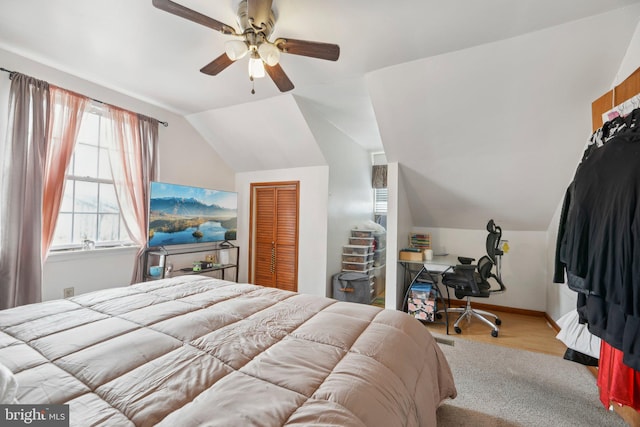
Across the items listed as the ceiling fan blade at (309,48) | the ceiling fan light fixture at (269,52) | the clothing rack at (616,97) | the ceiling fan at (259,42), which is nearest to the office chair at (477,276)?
the clothing rack at (616,97)

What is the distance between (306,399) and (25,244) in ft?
9.93

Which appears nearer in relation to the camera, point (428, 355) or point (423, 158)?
point (428, 355)

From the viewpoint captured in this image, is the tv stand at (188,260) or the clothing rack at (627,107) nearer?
the clothing rack at (627,107)

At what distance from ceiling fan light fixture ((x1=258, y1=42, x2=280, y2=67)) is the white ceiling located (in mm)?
289

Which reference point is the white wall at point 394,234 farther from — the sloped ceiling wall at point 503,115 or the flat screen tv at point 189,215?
the flat screen tv at point 189,215

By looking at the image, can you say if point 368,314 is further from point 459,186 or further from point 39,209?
point 39,209

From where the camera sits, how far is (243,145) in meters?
4.11

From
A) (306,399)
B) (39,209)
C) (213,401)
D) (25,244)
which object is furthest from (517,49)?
(25,244)

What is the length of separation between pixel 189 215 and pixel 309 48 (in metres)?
2.65

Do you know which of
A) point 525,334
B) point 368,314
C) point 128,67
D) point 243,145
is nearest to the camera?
point 368,314

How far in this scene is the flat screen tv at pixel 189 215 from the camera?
3.18m

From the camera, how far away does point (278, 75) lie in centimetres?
207

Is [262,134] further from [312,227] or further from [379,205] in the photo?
[379,205]

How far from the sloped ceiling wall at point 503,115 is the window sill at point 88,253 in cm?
331
